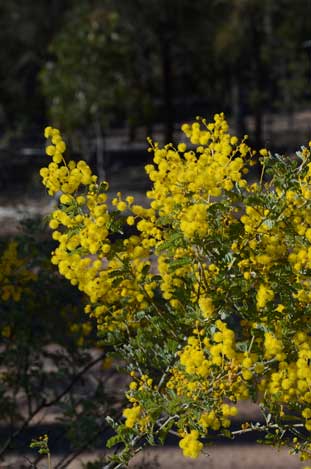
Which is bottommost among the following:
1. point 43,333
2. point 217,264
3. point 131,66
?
point 43,333

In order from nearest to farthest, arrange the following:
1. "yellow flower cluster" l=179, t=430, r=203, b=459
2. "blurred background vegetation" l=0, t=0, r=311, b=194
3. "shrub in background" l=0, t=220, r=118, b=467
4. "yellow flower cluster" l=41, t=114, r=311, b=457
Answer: "yellow flower cluster" l=179, t=430, r=203, b=459 < "yellow flower cluster" l=41, t=114, r=311, b=457 < "shrub in background" l=0, t=220, r=118, b=467 < "blurred background vegetation" l=0, t=0, r=311, b=194

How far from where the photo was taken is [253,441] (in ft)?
15.3

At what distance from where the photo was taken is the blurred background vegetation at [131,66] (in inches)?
564

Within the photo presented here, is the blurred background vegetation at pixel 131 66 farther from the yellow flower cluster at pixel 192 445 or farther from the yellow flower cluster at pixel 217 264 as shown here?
the yellow flower cluster at pixel 192 445

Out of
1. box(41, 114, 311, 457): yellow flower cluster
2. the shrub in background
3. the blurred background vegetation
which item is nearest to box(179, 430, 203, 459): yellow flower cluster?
box(41, 114, 311, 457): yellow flower cluster

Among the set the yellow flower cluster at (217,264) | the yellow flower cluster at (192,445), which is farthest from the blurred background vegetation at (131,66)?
the yellow flower cluster at (192,445)

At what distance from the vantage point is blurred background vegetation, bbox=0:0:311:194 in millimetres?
14328

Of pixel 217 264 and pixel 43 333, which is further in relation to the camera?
pixel 43 333

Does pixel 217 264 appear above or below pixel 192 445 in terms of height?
above

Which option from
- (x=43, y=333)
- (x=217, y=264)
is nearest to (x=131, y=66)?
(x=43, y=333)

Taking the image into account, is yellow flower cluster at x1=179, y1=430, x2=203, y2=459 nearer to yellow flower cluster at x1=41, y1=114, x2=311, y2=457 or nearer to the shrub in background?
yellow flower cluster at x1=41, y1=114, x2=311, y2=457

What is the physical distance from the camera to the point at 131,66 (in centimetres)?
1523

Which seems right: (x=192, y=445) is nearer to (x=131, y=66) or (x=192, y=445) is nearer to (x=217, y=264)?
(x=217, y=264)

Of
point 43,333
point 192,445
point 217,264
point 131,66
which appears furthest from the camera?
point 131,66
